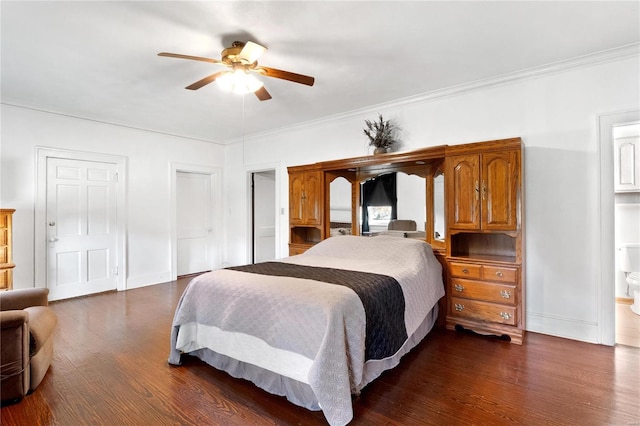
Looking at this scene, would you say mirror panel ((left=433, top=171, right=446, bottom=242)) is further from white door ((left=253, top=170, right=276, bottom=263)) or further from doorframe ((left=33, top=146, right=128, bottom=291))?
doorframe ((left=33, top=146, right=128, bottom=291))

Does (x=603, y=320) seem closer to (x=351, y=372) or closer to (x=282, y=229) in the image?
(x=351, y=372)

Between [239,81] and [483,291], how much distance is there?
113 inches

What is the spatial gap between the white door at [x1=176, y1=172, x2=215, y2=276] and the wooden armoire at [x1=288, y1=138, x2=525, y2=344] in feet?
11.5

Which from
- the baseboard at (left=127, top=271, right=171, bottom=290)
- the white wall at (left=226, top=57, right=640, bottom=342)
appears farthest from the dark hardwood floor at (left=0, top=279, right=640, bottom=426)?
the baseboard at (left=127, top=271, right=171, bottom=290)

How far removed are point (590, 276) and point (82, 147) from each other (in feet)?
20.2

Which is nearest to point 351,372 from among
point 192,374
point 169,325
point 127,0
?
point 192,374

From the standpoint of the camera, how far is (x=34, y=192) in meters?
4.05

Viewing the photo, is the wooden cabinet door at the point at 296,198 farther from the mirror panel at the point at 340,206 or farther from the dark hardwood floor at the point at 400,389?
the dark hardwood floor at the point at 400,389

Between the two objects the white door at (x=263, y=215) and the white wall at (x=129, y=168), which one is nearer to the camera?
the white wall at (x=129, y=168)

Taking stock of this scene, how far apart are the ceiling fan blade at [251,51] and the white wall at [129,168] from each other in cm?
341

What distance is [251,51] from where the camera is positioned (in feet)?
7.70

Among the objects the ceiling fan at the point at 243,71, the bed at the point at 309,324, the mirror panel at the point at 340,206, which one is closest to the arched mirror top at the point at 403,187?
the mirror panel at the point at 340,206

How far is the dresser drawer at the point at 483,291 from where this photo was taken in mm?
2873

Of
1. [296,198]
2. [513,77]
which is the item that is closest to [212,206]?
[296,198]
